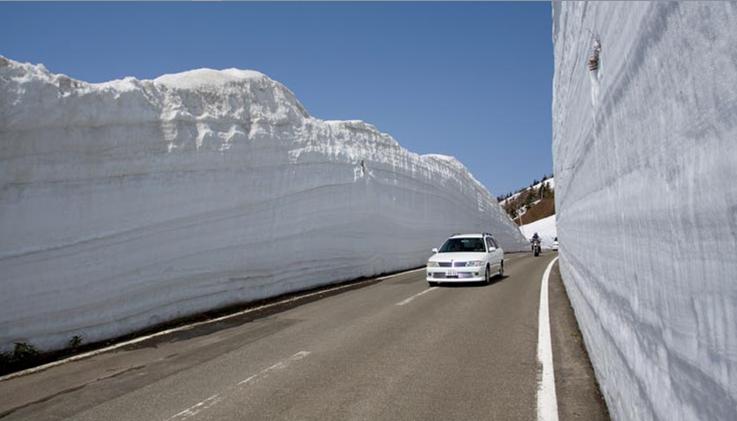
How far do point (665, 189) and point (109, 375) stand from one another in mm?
7093

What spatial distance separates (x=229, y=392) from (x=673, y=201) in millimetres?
5004

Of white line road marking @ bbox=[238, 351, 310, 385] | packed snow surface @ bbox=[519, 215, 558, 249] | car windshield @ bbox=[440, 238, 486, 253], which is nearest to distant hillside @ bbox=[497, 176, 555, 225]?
packed snow surface @ bbox=[519, 215, 558, 249]

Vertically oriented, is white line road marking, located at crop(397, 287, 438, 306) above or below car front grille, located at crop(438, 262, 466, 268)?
below

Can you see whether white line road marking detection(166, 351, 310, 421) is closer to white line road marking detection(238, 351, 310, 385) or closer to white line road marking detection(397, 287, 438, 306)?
white line road marking detection(238, 351, 310, 385)

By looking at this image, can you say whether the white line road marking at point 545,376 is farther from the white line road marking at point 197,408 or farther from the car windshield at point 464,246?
the car windshield at point 464,246

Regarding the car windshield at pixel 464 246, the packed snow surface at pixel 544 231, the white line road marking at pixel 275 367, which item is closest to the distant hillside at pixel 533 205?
the packed snow surface at pixel 544 231

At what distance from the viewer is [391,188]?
1004 inches

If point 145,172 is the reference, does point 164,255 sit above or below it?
below

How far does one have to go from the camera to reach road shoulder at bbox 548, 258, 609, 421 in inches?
192

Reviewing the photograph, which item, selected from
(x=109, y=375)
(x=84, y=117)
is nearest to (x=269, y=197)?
(x=84, y=117)

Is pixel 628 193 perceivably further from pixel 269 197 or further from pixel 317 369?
pixel 269 197

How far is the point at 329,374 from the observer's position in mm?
6309

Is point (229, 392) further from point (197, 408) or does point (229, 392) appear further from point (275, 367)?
point (275, 367)

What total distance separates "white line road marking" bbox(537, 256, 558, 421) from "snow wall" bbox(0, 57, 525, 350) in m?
7.77
